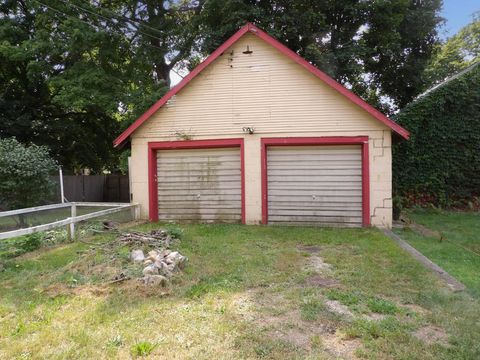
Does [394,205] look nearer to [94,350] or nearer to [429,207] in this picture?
[429,207]

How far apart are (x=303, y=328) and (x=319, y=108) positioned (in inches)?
282

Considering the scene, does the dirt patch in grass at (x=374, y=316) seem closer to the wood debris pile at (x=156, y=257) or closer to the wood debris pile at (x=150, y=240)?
the wood debris pile at (x=156, y=257)

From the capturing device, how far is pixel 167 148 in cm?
1059

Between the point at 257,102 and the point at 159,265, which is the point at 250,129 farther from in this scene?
the point at 159,265

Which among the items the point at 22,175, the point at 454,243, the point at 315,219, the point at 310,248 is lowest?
the point at 454,243

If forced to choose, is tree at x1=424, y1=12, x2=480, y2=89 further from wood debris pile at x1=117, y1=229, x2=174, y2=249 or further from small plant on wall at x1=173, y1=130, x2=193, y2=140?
wood debris pile at x1=117, y1=229, x2=174, y2=249

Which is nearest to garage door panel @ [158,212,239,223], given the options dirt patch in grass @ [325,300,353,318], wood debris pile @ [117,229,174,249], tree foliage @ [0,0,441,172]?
wood debris pile @ [117,229,174,249]

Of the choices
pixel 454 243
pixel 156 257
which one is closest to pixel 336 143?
pixel 454 243

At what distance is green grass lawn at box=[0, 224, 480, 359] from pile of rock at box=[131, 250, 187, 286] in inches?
6.1

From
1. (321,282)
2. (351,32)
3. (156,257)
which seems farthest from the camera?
(351,32)

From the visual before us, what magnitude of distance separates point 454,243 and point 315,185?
11.4ft

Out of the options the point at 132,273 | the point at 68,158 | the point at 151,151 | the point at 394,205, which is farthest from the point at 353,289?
the point at 68,158

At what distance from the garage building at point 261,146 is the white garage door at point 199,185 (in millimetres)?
29

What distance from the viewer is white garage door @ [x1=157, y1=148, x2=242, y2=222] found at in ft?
33.9
